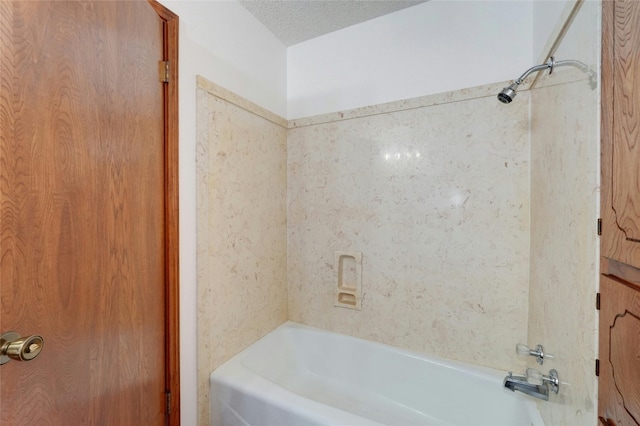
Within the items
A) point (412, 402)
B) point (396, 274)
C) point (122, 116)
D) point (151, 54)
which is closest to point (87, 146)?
point (122, 116)

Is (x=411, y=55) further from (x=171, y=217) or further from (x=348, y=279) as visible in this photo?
(x=171, y=217)

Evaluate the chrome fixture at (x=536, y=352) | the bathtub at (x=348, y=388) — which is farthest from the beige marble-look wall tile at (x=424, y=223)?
the chrome fixture at (x=536, y=352)

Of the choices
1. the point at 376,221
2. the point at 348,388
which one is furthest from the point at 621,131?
the point at 348,388

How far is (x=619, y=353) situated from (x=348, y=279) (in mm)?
1332

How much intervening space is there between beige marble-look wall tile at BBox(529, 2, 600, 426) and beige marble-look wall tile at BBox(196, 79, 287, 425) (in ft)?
4.76

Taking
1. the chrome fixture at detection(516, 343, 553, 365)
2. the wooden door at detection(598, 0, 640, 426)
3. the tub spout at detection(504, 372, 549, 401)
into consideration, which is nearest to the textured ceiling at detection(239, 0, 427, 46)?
the wooden door at detection(598, 0, 640, 426)

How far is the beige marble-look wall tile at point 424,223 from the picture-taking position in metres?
1.38

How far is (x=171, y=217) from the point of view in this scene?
45.3 inches

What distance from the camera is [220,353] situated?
4.59ft

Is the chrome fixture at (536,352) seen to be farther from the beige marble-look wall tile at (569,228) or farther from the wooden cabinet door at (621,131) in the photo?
the wooden cabinet door at (621,131)

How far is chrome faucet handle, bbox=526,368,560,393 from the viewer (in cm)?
95

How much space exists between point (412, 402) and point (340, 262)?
913 millimetres

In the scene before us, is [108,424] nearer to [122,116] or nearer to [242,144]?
[122,116]

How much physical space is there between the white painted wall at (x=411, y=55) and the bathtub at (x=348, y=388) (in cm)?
161
